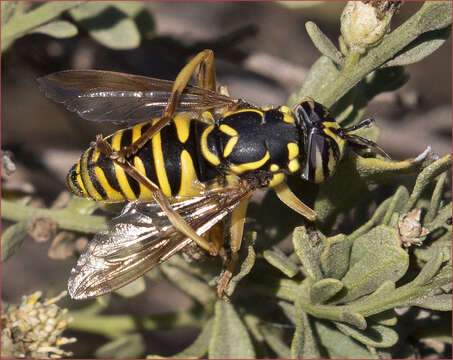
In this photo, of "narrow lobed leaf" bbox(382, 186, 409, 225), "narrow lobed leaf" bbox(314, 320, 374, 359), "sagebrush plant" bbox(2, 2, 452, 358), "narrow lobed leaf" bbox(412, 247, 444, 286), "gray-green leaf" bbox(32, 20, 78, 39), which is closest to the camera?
"narrow lobed leaf" bbox(412, 247, 444, 286)

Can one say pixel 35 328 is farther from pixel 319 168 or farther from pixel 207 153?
pixel 319 168

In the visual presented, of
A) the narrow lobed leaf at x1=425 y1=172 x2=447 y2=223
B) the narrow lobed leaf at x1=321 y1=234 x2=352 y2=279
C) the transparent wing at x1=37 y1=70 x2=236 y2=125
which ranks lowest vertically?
the narrow lobed leaf at x1=321 y1=234 x2=352 y2=279

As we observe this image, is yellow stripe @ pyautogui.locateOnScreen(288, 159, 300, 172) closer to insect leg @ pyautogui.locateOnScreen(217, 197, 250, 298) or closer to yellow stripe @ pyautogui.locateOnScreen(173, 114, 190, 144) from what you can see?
insect leg @ pyautogui.locateOnScreen(217, 197, 250, 298)

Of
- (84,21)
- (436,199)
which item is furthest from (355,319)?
(84,21)

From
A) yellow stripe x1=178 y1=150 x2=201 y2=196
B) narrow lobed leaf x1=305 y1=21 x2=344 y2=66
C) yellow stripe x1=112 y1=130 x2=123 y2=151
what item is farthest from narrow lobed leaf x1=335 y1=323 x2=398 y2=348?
yellow stripe x1=112 y1=130 x2=123 y2=151

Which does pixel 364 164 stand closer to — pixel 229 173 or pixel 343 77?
pixel 343 77

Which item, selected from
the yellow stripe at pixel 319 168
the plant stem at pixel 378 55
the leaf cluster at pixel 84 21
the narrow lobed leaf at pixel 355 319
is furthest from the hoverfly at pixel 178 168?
the narrow lobed leaf at pixel 355 319
